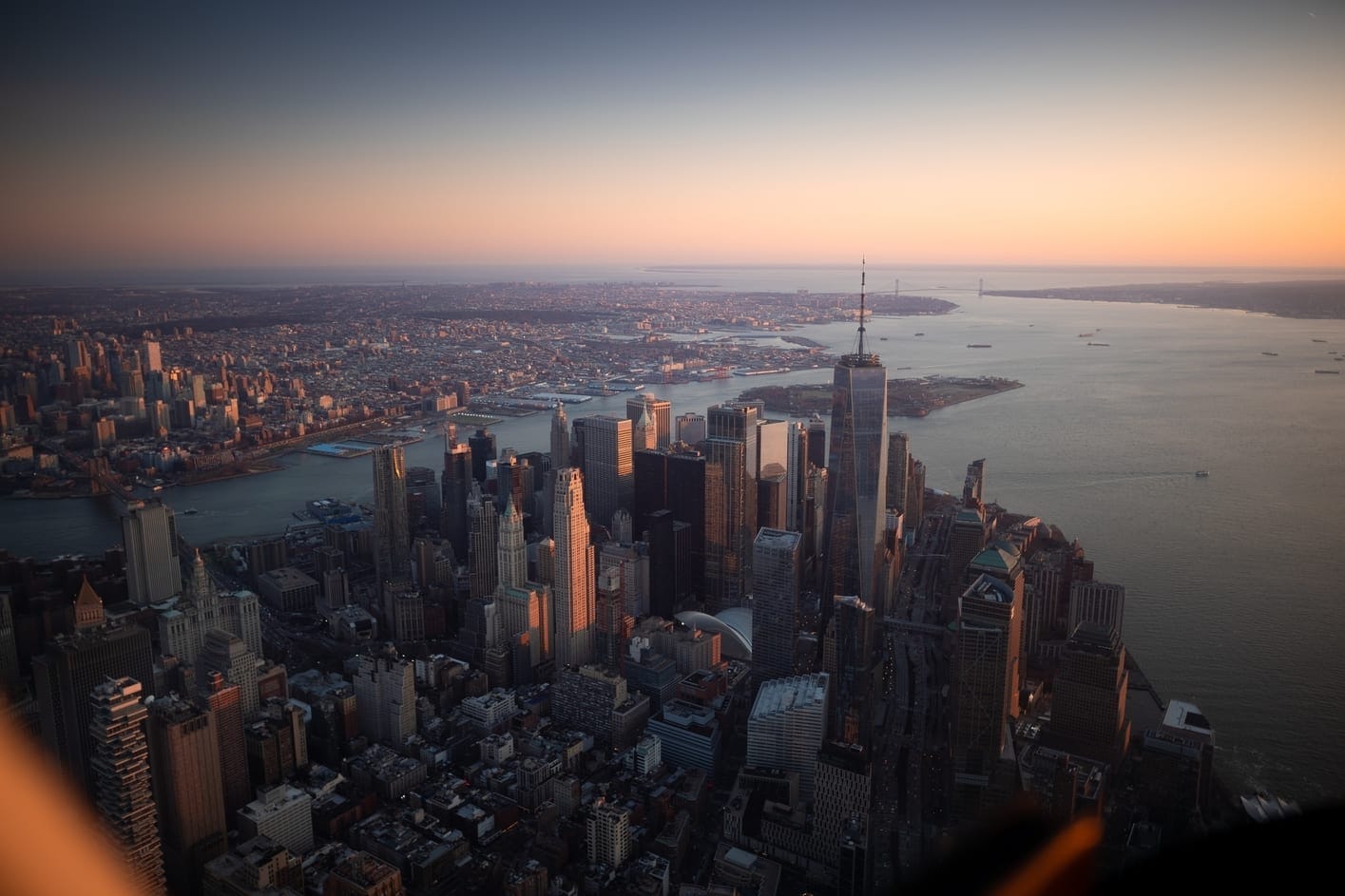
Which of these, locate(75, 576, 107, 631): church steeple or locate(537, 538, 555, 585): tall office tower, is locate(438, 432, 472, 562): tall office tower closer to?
locate(537, 538, 555, 585): tall office tower

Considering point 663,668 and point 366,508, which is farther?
point 366,508

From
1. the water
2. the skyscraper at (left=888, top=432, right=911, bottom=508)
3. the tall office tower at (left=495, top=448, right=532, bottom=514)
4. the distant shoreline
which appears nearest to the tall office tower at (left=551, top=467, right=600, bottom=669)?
the tall office tower at (left=495, top=448, right=532, bottom=514)

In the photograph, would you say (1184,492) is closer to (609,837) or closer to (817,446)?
(817,446)

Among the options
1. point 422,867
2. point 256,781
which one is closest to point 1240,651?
point 422,867

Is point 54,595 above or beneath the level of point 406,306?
beneath

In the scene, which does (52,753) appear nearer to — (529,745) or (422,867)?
(422,867)

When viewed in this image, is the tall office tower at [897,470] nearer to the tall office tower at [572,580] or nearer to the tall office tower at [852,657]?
the tall office tower at [852,657]

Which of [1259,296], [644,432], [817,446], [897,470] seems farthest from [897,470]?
[1259,296]
